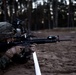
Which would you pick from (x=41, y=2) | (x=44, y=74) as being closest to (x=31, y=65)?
(x=44, y=74)

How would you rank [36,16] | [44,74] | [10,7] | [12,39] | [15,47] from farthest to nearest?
[36,16]
[10,7]
[12,39]
[15,47]
[44,74]

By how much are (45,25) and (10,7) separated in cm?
1343

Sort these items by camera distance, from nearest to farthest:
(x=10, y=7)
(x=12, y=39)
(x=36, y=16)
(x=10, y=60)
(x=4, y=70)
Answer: (x=4, y=70) < (x=10, y=60) < (x=12, y=39) < (x=10, y=7) < (x=36, y=16)

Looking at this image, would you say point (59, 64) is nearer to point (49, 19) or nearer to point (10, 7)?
point (10, 7)

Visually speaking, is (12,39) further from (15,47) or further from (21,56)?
(21,56)

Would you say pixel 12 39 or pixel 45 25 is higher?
pixel 12 39

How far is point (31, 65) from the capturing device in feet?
20.3

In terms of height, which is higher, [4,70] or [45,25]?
[4,70]

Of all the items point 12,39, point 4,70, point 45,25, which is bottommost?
point 45,25

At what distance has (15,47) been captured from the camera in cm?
662

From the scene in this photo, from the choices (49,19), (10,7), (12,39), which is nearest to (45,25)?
(49,19)

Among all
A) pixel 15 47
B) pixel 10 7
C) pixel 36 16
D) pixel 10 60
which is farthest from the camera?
pixel 36 16

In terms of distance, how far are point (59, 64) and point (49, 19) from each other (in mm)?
48489

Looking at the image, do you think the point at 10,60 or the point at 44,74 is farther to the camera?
the point at 10,60
